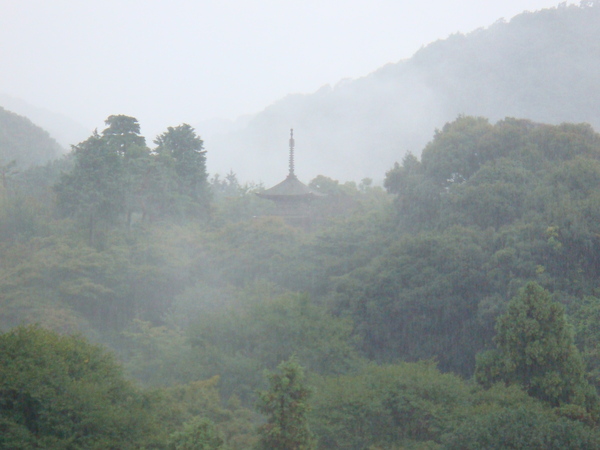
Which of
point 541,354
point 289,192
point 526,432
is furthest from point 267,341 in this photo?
point 289,192

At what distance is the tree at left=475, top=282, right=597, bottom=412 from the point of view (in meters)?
9.59

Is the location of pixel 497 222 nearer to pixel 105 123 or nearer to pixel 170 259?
pixel 170 259

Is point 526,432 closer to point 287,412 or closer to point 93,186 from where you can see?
point 287,412

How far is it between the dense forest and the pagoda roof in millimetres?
1501

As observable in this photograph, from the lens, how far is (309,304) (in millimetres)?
16125

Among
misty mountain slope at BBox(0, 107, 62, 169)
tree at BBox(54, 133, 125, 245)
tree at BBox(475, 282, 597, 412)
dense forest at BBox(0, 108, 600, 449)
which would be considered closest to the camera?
dense forest at BBox(0, 108, 600, 449)

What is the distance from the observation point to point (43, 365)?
8.55m

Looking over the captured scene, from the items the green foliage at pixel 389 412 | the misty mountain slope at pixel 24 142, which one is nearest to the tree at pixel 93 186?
the green foliage at pixel 389 412

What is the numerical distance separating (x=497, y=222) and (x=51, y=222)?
16562mm

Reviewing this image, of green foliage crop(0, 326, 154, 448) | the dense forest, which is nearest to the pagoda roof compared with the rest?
the dense forest

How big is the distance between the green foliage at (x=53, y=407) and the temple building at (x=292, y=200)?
1954 cm

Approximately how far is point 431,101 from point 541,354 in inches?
2428

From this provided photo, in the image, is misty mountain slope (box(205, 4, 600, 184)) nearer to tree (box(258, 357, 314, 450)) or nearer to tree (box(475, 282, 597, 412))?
tree (box(475, 282, 597, 412))

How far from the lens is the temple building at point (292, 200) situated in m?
28.2
